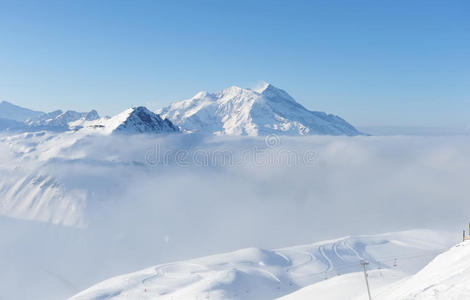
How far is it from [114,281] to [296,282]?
54455mm

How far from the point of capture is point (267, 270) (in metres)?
105

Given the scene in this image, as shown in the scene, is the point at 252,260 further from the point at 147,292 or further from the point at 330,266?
the point at 147,292

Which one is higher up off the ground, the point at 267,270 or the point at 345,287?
the point at 345,287

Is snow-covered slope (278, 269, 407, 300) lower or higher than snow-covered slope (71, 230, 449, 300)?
higher

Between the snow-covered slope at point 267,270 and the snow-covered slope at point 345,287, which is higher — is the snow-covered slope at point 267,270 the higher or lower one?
the lower one

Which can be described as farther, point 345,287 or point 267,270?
point 267,270

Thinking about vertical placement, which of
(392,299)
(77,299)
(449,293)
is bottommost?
(77,299)

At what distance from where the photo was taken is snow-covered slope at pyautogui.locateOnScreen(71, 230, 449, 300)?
8600cm

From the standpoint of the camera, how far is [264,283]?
305 feet

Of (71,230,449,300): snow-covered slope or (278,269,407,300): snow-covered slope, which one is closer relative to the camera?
(278,269,407,300): snow-covered slope

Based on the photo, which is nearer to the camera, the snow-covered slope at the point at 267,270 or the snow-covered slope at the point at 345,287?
the snow-covered slope at the point at 345,287

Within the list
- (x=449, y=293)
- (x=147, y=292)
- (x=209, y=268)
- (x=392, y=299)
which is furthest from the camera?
(x=209, y=268)

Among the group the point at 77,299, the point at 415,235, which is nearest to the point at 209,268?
the point at 77,299

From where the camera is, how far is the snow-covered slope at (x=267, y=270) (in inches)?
3386
